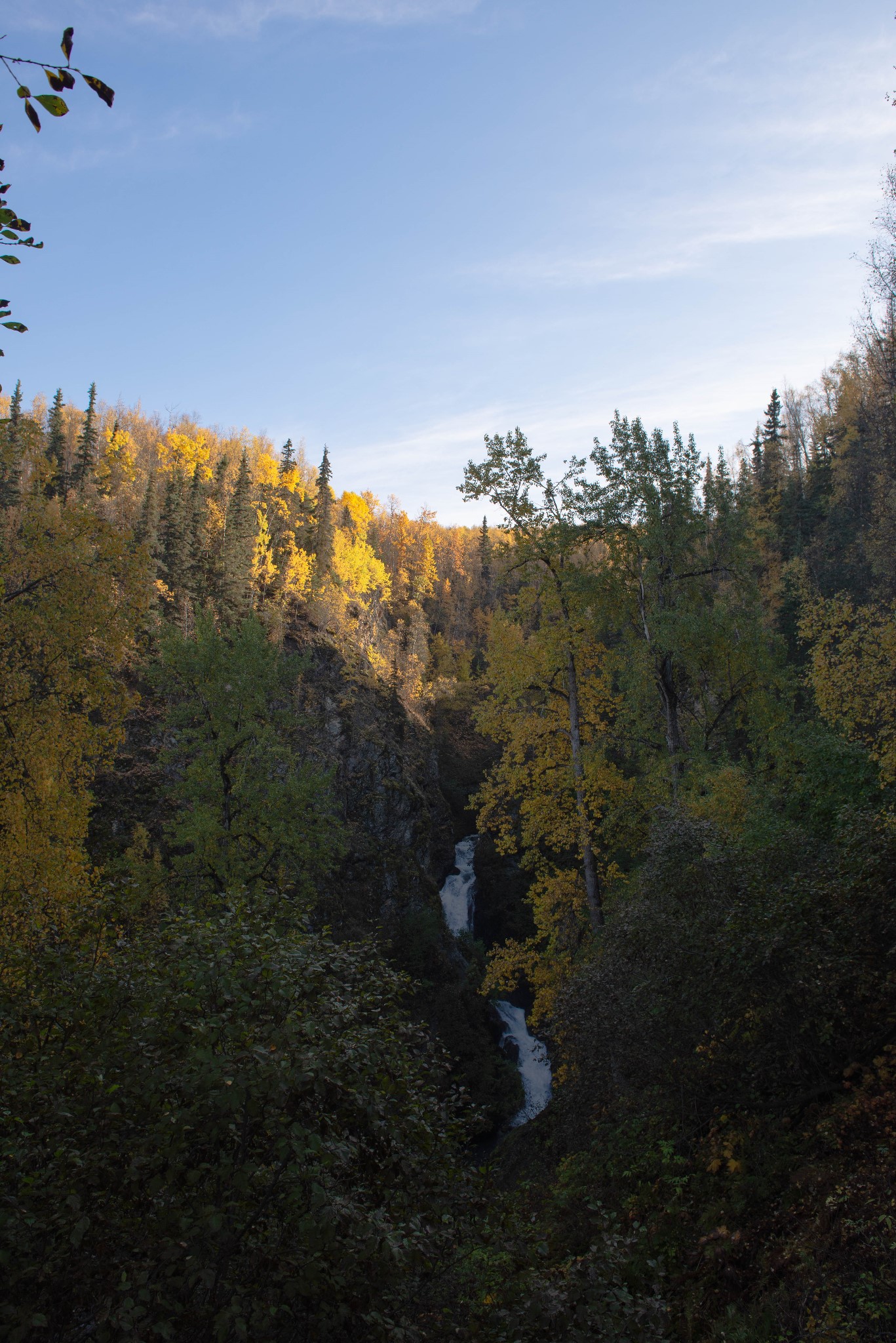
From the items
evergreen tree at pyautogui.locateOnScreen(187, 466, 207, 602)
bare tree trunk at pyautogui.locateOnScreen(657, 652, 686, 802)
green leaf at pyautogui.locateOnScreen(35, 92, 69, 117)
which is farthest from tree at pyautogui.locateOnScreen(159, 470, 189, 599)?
green leaf at pyautogui.locateOnScreen(35, 92, 69, 117)

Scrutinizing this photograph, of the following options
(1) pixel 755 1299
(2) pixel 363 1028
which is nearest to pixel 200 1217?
(2) pixel 363 1028

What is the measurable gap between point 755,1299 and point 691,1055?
2732 mm

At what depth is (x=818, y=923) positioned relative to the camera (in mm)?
7137

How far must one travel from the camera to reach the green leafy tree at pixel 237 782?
1602 cm

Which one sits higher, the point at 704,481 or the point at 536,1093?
the point at 704,481

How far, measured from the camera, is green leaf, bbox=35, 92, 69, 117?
259 cm

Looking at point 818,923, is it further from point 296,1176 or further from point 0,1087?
point 0,1087

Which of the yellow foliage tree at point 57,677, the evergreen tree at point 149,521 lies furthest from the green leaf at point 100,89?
the evergreen tree at point 149,521

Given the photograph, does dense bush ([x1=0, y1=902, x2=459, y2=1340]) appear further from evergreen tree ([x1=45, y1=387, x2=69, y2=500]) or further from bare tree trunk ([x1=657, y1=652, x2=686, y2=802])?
evergreen tree ([x1=45, y1=387, x2=69, y2=500])

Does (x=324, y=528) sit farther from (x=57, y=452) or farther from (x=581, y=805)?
(x=581, y=805)

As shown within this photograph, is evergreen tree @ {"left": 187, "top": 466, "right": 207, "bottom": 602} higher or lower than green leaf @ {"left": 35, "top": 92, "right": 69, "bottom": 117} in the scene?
higher

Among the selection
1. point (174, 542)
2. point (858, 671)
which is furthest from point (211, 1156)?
point (174, 542)

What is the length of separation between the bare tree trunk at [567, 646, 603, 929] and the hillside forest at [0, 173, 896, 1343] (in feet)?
0.28

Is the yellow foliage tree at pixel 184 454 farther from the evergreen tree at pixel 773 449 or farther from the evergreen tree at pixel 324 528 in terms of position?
the evergreen tree at pixel 773 449
